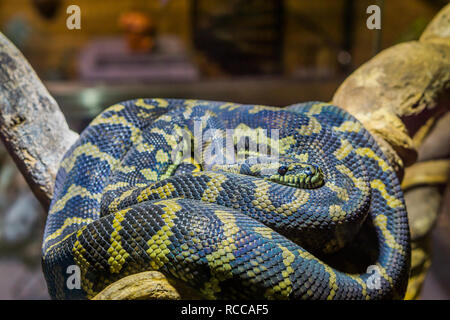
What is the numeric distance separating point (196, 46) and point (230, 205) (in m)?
1.23

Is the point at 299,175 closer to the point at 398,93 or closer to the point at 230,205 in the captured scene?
the point at 230,205

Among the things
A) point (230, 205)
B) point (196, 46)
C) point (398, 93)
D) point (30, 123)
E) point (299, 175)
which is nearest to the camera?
point (230, 205)

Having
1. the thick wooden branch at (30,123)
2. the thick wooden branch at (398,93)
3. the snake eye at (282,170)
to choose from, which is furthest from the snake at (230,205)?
the thick wooden branch at (398,93)

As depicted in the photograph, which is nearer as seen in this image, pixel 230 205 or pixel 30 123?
pixel 230 205

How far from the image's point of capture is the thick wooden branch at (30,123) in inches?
73.0

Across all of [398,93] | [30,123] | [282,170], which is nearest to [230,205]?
[282,170]

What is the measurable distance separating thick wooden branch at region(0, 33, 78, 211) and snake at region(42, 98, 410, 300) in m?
0.11

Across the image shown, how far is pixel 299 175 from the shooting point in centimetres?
155

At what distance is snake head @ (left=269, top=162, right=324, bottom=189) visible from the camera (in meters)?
1.55

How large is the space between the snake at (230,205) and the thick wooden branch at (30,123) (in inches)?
4.5

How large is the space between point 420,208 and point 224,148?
186 cm

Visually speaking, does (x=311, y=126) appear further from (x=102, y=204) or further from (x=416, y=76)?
(x=102, y=204)

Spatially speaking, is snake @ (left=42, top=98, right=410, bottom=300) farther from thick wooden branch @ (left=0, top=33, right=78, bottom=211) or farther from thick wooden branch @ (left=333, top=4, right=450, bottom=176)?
thick wooden branch @ (left=333, top=4, right=450, bottom=176)

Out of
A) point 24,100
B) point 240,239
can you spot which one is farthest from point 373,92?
point 24,100
